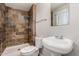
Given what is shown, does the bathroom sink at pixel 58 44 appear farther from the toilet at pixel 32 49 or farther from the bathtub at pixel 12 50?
the bathtub at pixel 12 50

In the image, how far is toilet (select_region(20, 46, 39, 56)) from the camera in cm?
152

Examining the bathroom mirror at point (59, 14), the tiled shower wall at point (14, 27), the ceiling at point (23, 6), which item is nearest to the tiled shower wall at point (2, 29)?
the tiled shower wall at point (14, 27)

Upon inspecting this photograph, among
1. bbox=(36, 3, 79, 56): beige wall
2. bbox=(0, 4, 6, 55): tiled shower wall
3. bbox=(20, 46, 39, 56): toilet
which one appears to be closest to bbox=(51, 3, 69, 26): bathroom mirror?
bbox=(36, 3, 79, 56): beige wall

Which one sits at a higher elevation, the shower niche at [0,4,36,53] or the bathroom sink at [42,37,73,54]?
the shower niche at [0,4,36,53]

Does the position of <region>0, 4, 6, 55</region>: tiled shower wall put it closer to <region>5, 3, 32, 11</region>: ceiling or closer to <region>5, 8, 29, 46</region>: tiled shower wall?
<region>5, 8, 29, 46</region>: tiled shower wall

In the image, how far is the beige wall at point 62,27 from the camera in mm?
1465

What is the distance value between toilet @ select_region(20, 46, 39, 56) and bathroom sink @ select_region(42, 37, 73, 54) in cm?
16

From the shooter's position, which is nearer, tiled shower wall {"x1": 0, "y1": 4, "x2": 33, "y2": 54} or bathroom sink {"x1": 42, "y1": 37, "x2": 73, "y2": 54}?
bathroom sink {"x1": 42, "y1": 37, "x2": 73, "y2": 54}

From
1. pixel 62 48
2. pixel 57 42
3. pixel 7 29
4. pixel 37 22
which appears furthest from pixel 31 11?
pixel 62 48

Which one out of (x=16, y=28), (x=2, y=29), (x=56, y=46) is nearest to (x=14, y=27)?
(x=16, y=28)

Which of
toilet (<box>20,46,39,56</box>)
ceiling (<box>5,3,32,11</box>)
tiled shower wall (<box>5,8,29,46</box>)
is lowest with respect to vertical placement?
toilet (<box>20,46,39,56</box>)

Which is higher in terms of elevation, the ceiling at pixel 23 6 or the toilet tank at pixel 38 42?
the ceiling at pixel 23 6

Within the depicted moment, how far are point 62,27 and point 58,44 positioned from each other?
26 centimetres

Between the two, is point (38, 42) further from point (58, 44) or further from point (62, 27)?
point (62, 27)
